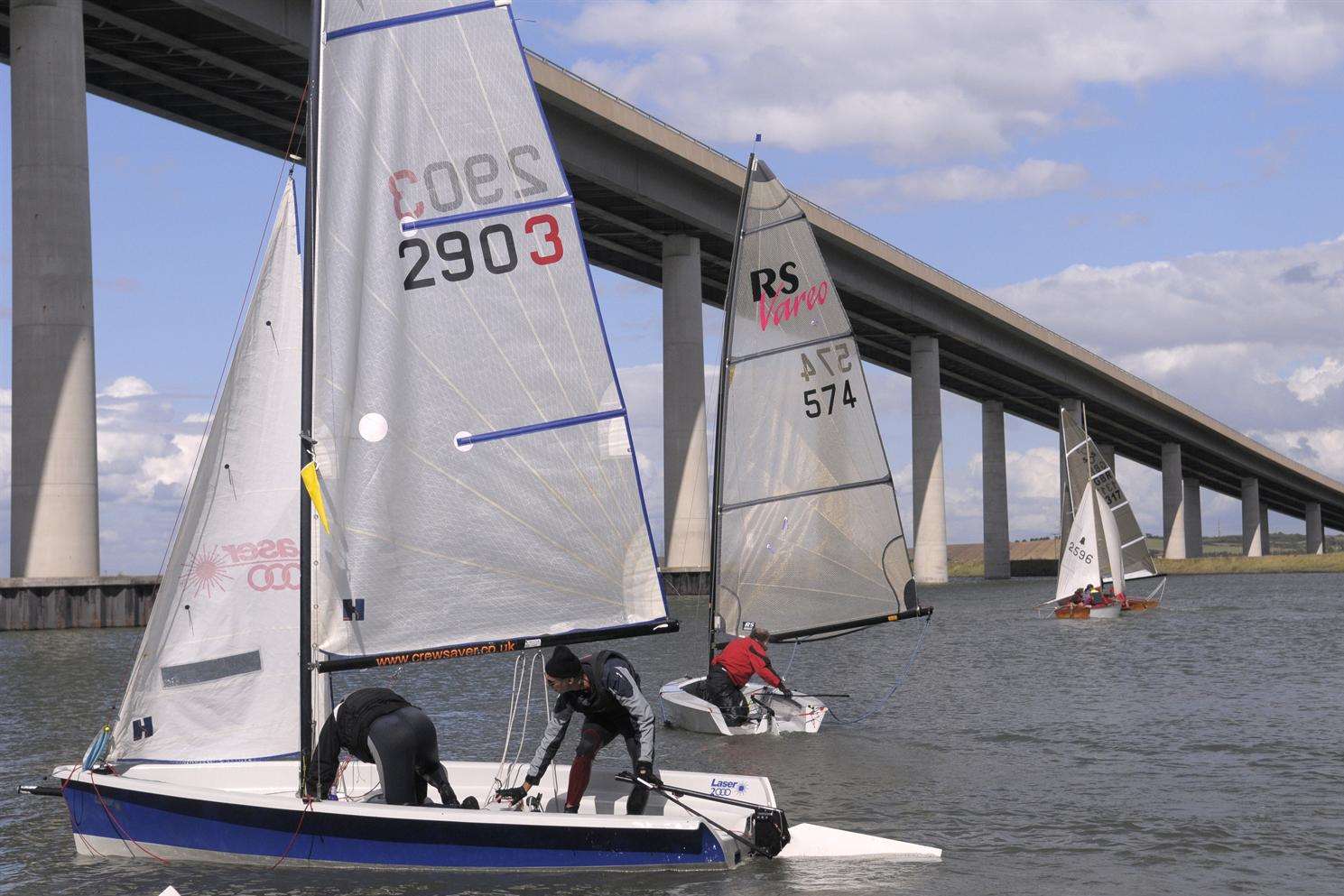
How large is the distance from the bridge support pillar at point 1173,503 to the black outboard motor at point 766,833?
115 m

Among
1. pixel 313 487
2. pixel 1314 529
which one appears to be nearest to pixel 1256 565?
pixel 1314 529

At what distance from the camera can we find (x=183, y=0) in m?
38.9

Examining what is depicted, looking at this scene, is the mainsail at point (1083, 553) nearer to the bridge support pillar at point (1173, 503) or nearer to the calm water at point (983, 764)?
the calm water at point (983, 764)

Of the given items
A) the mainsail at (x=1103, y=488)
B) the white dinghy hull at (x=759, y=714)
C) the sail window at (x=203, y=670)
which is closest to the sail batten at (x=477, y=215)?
the sail window at (x=203, y=670)

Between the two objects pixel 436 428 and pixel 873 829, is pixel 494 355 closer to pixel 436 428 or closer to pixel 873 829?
pixel 436 428

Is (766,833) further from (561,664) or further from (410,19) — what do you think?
(410,19)

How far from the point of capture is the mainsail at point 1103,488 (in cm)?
5512

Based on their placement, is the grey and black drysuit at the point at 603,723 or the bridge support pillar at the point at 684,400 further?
the bridge support pillar at the point at 684,400

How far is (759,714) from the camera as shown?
67.6 ft

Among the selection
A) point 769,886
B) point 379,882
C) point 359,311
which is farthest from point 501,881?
point 359,311

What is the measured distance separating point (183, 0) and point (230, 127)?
13749 mm

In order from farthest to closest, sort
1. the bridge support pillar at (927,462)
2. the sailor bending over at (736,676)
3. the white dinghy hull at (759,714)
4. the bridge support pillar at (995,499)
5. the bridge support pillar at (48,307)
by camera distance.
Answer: the bridge support pillar at (995,499), the bridge support pillar at (927,462), the bridge support pillar at (48,307), the white dinghy hull at (759,714), the sailor bending over at (736,676)

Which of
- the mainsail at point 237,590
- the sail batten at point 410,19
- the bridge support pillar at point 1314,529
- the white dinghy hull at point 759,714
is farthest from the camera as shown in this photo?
the bridge support pillar at point 1314,529

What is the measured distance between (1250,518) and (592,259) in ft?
308
